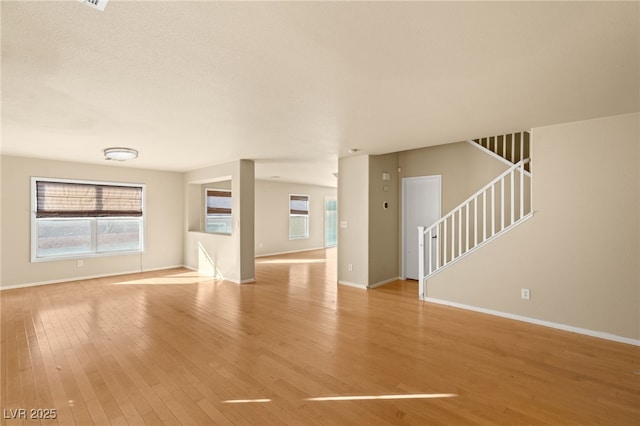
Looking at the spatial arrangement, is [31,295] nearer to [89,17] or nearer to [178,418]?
[178,418]

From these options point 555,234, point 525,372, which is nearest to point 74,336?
point 525,372

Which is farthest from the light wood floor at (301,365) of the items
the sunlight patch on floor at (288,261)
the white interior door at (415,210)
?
the sunlight patch on floor at (288,261)

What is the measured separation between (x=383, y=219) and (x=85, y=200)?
6292mm

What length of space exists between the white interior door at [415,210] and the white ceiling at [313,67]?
1.97 metres

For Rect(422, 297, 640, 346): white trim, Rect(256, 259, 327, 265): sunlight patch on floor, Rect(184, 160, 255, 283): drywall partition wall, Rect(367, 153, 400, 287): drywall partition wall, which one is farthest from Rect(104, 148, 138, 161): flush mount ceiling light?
Rect(422, 297, 640, 346): white trim

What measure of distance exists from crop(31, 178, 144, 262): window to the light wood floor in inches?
68.1

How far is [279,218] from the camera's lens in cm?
996

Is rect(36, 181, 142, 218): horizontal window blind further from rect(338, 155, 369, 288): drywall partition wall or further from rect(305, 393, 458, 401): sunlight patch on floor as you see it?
rect(305, 393, 458, 401): sunlight patch on floor

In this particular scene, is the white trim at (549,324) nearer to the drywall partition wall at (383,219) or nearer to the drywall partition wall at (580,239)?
the drywall partition wall at (580,239)

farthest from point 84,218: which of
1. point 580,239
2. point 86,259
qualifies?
point 580,239

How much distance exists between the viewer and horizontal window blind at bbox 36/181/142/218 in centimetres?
587

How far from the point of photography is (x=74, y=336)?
3.45m

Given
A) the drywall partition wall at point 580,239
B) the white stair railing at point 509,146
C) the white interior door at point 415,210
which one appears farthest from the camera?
the white interior door at point 415,210

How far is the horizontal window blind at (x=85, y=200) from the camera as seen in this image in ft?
19.2
